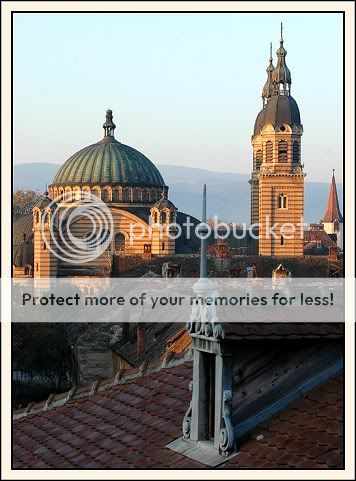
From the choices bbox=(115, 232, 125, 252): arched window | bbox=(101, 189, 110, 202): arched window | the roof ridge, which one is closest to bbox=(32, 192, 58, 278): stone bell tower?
bbox=(115, 232, 125, 252): arched window

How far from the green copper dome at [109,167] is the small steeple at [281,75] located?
36.0 ft

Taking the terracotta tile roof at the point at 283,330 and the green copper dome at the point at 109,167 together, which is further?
the green copper dome at the point at 109,167

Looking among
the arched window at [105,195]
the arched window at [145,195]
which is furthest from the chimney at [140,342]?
the arched window at [145,195]

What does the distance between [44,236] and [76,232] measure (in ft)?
7.29

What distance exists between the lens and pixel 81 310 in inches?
1452

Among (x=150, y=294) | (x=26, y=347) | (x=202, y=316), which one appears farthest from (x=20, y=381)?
(x=202, y=316)

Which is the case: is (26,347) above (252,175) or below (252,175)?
below

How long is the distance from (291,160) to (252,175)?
32.4ft

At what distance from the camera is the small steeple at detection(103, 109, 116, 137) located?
8488cm

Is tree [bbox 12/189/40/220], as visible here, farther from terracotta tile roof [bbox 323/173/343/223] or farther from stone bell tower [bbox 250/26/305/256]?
terracotta tile roof [bbox 323/173/343/223]

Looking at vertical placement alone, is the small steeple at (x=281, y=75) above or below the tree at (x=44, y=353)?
above

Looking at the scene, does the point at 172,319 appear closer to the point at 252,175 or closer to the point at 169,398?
the point at 169,398

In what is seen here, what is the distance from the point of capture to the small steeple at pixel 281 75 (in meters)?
76.8

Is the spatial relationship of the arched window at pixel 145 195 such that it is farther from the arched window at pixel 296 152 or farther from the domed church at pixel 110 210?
the arched window at pixel 296 152
